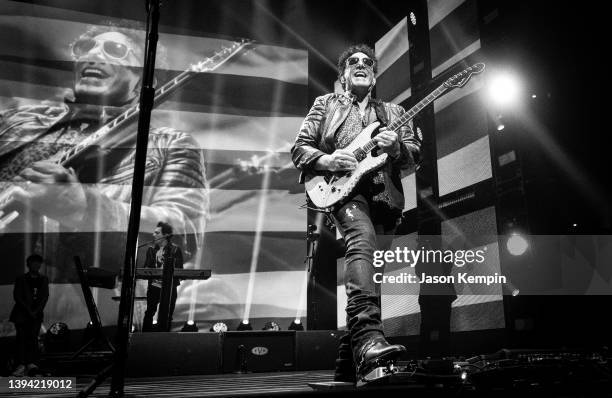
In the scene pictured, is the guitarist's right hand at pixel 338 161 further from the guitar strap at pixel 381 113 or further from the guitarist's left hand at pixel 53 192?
the guitarist's left hand at pixel 53 192

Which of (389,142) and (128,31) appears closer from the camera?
(389,142)

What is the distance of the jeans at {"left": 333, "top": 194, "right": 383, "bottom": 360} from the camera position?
82.8 inches

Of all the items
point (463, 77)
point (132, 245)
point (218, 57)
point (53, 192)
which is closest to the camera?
point (132, 245)

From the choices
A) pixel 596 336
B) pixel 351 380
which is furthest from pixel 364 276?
pixel 596 336

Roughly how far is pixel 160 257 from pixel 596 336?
20.0 ft

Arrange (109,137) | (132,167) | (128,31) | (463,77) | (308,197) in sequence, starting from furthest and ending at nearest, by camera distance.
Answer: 1. (128,31)
2. (132,167)
3. (109,137)
4. (463,77)
5. (308,197)

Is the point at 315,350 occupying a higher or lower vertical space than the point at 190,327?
lower

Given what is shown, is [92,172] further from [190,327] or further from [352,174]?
[352,174]

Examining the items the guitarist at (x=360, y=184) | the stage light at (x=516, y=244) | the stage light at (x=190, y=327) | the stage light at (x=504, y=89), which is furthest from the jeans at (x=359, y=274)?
the stage light at (x=190, y=327)

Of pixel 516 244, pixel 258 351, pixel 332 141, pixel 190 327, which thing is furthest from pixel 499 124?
pixel 190 327

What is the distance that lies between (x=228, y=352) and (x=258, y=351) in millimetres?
302

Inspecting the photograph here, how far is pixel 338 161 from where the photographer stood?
2.44 metres

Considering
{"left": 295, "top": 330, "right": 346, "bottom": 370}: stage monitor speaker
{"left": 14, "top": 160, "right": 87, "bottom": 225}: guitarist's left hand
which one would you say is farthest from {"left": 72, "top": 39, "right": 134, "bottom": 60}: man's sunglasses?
{"left": 295, "top": 330, "right": 346, "bottom": 370}: stage monitor speaker

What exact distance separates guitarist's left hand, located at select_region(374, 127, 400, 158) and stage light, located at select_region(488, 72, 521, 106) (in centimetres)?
262
